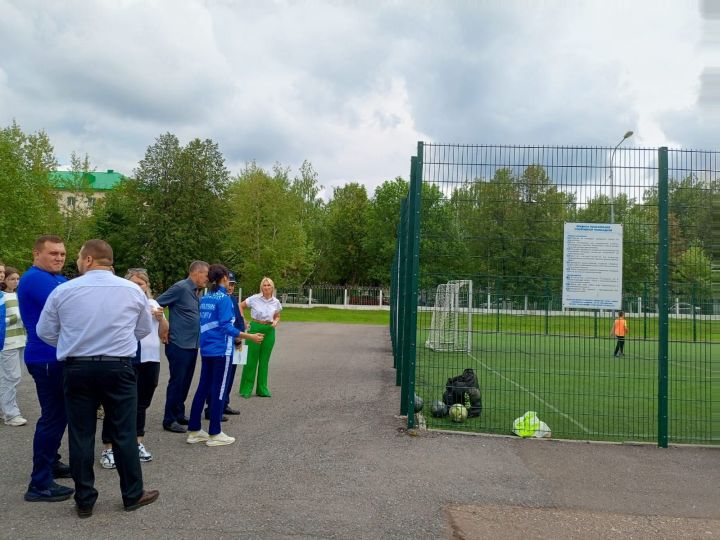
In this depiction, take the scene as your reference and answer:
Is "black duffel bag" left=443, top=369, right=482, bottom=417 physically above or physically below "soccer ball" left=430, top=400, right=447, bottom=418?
above

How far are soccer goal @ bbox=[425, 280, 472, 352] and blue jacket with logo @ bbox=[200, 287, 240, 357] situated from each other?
96.3 inches

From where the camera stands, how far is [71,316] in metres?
4.18

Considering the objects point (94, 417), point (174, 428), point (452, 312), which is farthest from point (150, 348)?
point (452, 312)

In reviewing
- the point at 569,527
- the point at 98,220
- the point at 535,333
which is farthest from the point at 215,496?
the point at 98,220

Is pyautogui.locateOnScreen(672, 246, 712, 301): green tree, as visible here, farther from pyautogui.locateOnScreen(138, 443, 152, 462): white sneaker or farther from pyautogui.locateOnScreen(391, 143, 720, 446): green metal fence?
pyautogui.locateOnScreen(138, 443, 152, 462): white sneaker

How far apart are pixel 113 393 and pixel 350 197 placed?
6794 centimetres

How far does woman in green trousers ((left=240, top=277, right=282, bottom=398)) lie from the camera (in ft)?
30.3

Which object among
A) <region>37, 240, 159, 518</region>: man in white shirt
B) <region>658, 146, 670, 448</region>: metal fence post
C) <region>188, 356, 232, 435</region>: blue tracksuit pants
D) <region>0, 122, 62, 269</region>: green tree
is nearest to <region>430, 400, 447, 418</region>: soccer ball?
<region>658, 146, 670, 448</region>: metal fence post

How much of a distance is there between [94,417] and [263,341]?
4.97 m

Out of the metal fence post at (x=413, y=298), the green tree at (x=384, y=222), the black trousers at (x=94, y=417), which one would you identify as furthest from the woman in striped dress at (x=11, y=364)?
the green tree at (x=384, y=222)

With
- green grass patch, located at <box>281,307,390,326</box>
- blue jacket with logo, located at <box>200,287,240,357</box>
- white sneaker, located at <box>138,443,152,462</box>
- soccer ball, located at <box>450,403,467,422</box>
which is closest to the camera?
white sneaker, located at <box>138,443,152,462</box>

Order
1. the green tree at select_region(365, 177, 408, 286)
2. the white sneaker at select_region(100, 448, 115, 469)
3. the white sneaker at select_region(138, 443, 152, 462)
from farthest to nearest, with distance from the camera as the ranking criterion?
the green tree at select_region(365, 177, 408, 286)
the white sneaker at select_region(138, 443, 152, 462)
the white sneaker at select_region(100, 448, 115, 469)

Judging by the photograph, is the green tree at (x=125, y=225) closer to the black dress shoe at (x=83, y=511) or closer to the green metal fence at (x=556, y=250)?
the green metal fence at (x=556, y=250)

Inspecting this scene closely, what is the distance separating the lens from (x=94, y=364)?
4.14 m
